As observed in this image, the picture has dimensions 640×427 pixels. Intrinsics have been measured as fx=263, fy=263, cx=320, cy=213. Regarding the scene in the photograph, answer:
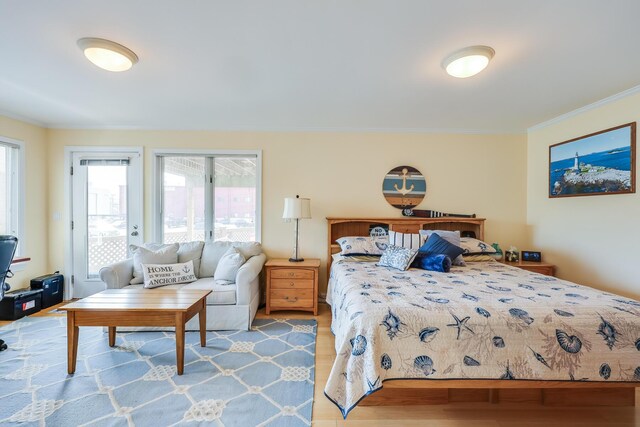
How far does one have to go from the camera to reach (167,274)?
287cm

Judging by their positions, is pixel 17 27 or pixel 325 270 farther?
pixel 325 270

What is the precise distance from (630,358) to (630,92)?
2462 millimetres

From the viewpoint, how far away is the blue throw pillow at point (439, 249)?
9.04 feet

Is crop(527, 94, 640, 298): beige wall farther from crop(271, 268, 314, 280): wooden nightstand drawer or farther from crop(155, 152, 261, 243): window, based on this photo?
crop(155, 152, 261, 243): window

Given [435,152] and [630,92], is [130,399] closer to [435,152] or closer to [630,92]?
[435,152]

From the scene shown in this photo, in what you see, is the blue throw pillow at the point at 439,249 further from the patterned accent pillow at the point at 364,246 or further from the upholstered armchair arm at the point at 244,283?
the upholstered armchair arm at the point at 244,283

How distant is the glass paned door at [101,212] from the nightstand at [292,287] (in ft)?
6.62

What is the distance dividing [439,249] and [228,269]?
2.28m

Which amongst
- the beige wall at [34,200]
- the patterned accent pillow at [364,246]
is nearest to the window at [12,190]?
the beige wall at [34,200]

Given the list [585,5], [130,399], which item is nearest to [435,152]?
[585,5]

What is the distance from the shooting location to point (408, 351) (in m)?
1.46

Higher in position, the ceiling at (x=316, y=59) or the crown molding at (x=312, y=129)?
the ceiling at (x=316, y=59)

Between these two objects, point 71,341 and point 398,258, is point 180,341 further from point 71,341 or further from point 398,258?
point 398,258

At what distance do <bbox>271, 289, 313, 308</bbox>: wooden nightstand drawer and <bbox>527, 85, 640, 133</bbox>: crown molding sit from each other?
141 inches
